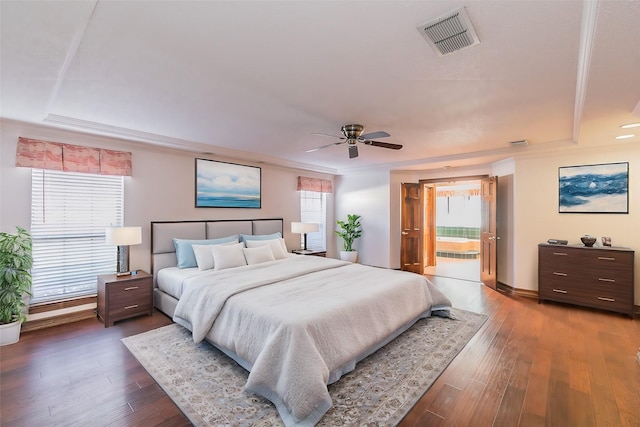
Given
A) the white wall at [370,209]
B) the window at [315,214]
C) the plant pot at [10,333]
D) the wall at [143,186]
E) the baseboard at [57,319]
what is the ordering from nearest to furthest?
1. the plant pot at [10,333]
2. the wall at [143,186]
3. the baseboard at [57,319]
4. the white wall at [370,209]
5. the window at [315,214]

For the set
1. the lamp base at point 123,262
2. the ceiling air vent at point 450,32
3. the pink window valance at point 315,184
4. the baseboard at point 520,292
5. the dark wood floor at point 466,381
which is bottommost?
the dark wood floor at point 466,381

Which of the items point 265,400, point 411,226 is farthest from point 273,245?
point 411,226

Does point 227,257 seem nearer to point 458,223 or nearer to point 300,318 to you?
point 300,318

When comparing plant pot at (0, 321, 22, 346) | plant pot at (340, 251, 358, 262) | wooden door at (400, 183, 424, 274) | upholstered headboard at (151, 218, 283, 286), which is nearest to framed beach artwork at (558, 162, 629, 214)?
wooden door at (400, 183, 424, 274)

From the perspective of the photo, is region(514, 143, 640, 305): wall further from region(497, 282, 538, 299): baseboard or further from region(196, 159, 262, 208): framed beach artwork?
region(196, 159, 262, 208): framed beach artwork

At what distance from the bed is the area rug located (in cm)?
10

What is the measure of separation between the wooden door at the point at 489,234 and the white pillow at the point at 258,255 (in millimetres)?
3911

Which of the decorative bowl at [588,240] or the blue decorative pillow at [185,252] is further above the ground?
the decorative bowl at [588,240]

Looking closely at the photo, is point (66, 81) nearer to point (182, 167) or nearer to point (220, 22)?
point (220, 22)

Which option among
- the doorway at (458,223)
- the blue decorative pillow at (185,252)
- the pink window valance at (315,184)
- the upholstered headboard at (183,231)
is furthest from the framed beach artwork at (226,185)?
the doorway at (458,223)

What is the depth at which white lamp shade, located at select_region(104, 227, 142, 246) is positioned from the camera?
343 cm

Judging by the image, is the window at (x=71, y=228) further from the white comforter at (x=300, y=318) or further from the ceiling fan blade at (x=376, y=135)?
the ceiling fan blade at (x=376, y=135)

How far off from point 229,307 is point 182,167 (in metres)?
2.81

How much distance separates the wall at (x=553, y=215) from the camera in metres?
3.96
